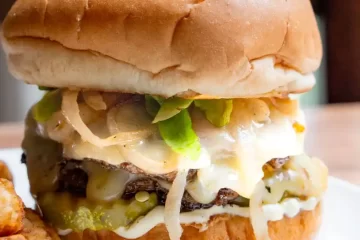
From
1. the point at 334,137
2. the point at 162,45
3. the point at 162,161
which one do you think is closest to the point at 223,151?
the point at 162,161

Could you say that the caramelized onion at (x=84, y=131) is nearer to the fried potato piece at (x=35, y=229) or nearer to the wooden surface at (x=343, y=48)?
the fried potato piece at (x=35, y=229)

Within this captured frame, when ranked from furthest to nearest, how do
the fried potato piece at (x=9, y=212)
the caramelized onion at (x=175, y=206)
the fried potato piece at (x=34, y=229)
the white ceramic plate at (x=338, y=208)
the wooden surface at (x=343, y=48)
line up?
the wooden surface at (x=343, y=48)
the white ceramic plate at (x=338, y=208)
the caramelized onion at (x=175, y=206)
the fried potato piece at (x=34, y=229)
the fried potato piece at (x=9, y=212)

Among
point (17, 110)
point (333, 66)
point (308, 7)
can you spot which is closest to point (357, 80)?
point (333, 66)

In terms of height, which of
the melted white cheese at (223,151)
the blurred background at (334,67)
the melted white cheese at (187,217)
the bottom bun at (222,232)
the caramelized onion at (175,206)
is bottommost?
the blurred background at (334,67)

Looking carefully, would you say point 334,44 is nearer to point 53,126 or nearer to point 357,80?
→ point 357,80

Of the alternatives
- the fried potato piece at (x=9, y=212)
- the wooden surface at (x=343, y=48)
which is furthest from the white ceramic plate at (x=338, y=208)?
the wooden surface at (x=343, y=48)

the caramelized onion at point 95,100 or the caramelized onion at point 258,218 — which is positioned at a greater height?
the caramelized onion at point 95,100

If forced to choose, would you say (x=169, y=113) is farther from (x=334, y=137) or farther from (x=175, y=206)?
(x=334, y=137)
